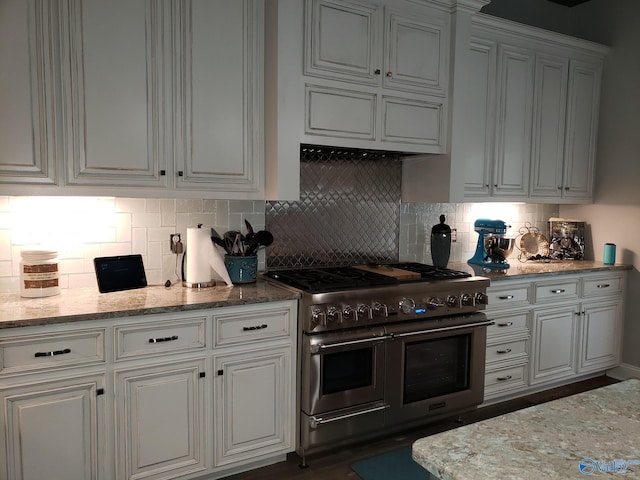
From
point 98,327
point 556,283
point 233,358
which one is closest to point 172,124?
point 98,327

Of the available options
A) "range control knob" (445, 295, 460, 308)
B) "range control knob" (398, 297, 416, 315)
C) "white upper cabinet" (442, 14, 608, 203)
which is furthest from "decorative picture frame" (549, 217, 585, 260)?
"range control knob" (398, 297, 416, 315)

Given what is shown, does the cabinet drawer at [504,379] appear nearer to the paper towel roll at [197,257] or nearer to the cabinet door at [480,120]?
the cabinet door at [480,120]

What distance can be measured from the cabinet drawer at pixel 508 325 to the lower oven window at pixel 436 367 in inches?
12.9

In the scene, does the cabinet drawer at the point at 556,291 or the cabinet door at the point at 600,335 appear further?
the cabinet door at the point at 600,335

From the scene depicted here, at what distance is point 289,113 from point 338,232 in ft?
3.21

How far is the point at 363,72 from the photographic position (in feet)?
9.45

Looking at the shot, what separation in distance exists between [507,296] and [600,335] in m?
1.18

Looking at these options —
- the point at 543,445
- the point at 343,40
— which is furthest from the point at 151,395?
the point at 343,40

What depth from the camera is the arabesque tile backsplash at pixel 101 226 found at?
2.43 m

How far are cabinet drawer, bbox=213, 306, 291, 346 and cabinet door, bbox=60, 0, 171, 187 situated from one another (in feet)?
2.52

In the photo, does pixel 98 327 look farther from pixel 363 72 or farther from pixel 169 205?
pixel 363 72

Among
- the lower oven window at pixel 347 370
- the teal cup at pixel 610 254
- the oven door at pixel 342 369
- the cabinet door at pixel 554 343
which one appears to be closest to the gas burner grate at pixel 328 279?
the oven door at pixel 342 369

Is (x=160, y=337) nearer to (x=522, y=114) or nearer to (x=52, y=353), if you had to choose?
(x=52, y=353)

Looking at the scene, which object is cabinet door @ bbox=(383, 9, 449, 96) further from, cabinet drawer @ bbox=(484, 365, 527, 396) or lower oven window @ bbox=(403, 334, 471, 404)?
cabinet drawer @ bbox=(484, 365, 527, 396)
